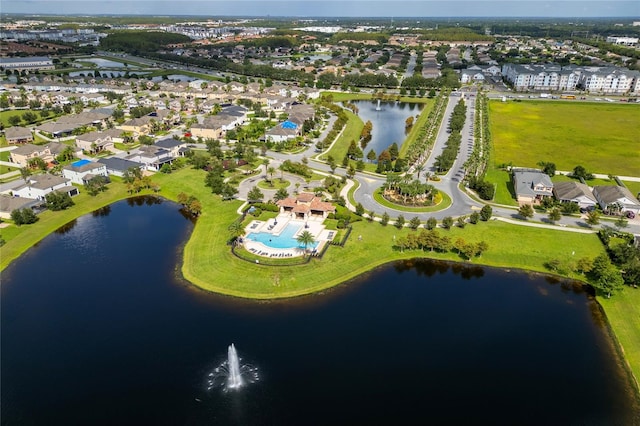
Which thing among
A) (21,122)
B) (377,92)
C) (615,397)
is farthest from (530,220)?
(21,122)

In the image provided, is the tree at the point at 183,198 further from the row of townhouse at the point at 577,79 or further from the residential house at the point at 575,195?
the row of townhouse at the point at 577,79

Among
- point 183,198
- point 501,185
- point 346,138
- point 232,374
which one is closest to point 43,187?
point 183,198

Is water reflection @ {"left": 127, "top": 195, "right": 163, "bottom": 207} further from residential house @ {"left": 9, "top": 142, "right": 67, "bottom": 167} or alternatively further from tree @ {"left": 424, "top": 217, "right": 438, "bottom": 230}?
tree @ {"left": 424, "top": 217, "right": 438, "bottom": 230}

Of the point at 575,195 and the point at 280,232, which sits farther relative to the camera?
the point at 575,195

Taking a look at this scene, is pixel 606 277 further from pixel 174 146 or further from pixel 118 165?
pixel 118 165

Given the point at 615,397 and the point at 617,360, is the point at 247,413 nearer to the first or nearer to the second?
the point at 615,397

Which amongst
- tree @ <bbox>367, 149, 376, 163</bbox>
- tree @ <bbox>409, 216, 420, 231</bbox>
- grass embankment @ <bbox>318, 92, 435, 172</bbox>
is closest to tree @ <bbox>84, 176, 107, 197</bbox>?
grass embankment @ <bbox>318, 92, 435, 172</bbox>
